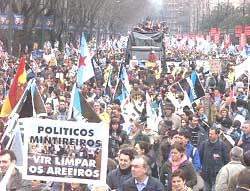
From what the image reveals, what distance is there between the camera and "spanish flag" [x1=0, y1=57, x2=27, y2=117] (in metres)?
11.7

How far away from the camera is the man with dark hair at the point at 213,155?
10.9 metres

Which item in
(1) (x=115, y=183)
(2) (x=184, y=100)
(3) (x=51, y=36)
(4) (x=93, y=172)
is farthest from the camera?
(3) (x=51, y=36)

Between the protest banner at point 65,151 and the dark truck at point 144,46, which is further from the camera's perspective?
the dark truck at point 144,46

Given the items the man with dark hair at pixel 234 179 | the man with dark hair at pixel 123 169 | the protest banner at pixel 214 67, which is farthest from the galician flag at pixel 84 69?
the protest banner at pixel 214 67

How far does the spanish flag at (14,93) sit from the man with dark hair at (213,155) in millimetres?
2830

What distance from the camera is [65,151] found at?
7711mm

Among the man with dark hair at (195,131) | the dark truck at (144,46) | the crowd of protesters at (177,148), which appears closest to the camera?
the crowd of protesters at (177,148)

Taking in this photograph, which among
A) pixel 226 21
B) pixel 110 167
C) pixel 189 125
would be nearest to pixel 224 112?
pixel 189 125

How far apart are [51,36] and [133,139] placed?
1745 inches

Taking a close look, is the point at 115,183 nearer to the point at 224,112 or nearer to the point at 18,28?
the point at 224,112

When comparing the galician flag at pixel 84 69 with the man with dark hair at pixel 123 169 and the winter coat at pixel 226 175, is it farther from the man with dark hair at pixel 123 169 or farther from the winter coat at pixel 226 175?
→ the man with dark hair at pixel 123 169

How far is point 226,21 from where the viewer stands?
85688mm

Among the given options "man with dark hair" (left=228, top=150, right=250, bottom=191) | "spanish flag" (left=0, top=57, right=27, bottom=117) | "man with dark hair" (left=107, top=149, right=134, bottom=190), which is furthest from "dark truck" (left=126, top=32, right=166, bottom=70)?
"man with dark hair" (left=228, top=150, right=250, bottom=191)

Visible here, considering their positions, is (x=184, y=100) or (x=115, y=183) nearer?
(x=115, y=183)
